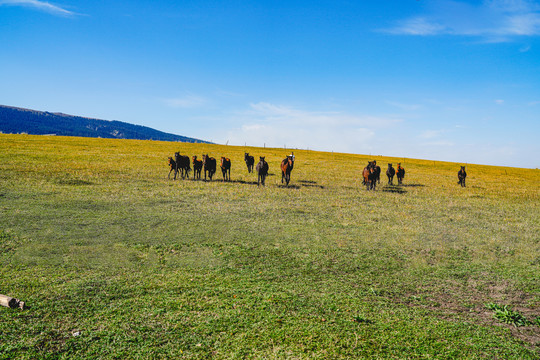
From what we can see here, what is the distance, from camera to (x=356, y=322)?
514 cm

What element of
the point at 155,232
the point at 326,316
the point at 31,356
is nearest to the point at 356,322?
the point at 326,316

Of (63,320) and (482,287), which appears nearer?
(63,320)

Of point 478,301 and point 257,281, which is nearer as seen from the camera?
point 478,301

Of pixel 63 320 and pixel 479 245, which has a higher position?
pixel 479 245

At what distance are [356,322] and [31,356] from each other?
193 inches

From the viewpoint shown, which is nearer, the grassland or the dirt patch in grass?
A: the grassland

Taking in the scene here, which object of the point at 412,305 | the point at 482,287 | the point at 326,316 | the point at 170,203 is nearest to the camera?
the point at 326,316

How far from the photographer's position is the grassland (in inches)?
178

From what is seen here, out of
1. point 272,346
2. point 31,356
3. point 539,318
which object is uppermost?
point 539,318

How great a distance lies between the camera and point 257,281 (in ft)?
22.0

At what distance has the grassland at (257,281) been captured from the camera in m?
4.52

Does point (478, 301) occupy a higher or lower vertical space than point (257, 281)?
higher

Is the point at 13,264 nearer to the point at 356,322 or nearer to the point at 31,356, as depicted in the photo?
the point at 31,356

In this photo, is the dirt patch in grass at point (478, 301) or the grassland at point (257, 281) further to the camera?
the dirt patch in grass at point (478, 301)
